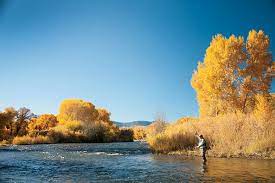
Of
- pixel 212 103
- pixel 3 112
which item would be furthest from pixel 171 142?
pixel 3 112

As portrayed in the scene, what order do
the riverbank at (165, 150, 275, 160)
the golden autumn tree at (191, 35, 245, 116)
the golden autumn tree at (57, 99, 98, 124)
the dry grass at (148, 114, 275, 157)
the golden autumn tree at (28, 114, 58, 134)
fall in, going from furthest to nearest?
the golden autumn tree at (57, 99, 98, 124) → the golden autumn tree at (28, 114, 58, 134) → the golden autumn tree at (191, 35, 245, 116) → the dry grass at (148, 114, 275, 157) → the riverbank at (165, 150, 275, 160)

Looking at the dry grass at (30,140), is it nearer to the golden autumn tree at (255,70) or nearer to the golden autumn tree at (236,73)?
the golden autumn tree at (236,73)

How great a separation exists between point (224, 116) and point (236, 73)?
1181 cm

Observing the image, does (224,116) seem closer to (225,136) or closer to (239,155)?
(225,136)

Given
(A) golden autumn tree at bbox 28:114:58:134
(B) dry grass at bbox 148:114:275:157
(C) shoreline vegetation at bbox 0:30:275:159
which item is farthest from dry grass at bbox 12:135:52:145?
(B) dry grass at bbox 148:114:275:157

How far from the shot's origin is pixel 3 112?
62.8m

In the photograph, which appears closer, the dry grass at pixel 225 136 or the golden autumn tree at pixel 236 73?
the dry grass at pixel 225 136

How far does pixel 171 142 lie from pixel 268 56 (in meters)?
17.5

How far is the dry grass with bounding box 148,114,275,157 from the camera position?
26808 millimetres

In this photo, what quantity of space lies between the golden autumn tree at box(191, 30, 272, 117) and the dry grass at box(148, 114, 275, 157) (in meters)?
8.91

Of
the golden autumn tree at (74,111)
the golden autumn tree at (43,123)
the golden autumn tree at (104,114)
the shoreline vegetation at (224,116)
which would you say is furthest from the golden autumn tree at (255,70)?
the golden autumn tree at (104,114)

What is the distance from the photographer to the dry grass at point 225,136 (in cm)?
2681

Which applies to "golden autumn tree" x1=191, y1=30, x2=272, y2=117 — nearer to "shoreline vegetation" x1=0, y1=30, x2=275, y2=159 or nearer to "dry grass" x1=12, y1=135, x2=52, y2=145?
"shoreline vegetation" x1=0, y1=30, x2=275, y2=159

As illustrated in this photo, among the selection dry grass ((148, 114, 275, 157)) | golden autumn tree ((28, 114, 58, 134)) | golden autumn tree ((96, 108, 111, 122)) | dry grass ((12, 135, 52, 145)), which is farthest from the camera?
golden autumn tree ((96, 108, 111, 122))
